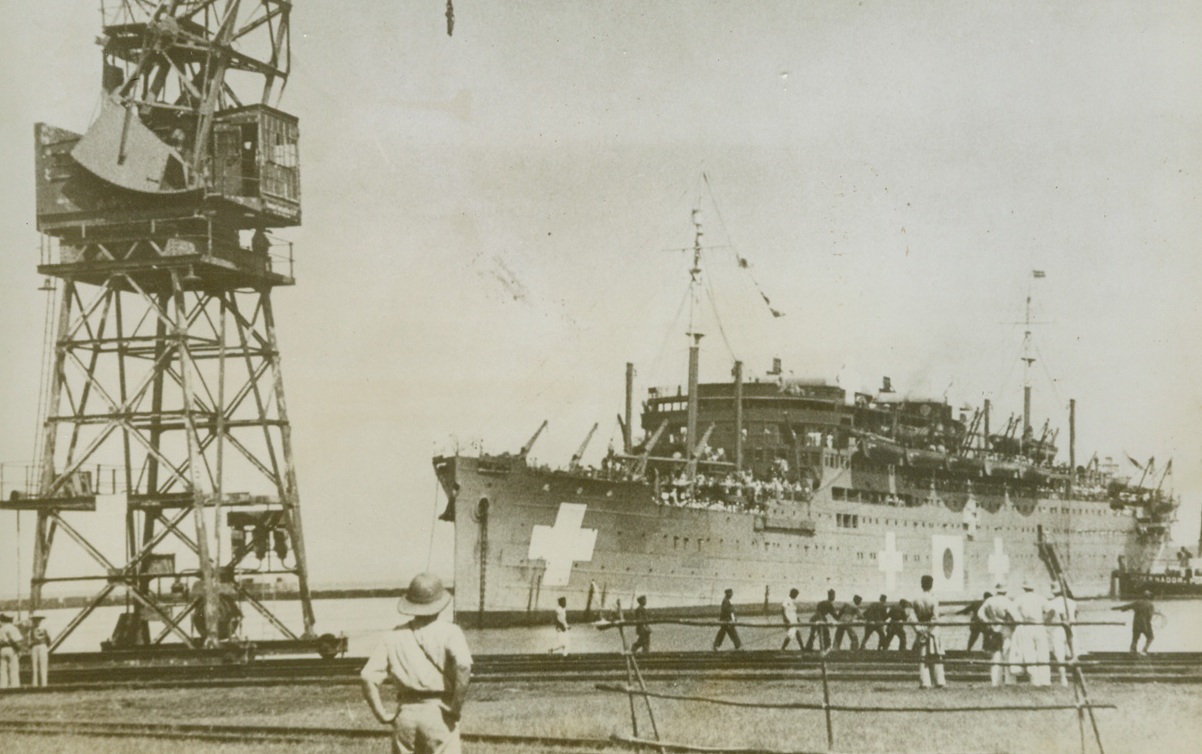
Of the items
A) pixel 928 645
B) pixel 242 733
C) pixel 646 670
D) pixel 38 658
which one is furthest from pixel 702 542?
pixel 242 733

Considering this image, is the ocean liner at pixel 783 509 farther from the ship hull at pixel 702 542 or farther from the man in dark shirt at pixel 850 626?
the man in dark shirt at pixel 850 626

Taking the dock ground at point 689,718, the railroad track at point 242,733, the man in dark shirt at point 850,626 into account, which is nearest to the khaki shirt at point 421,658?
the dock ground at point 689,718

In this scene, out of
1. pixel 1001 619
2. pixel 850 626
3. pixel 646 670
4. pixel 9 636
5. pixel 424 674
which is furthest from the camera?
pixel 9 636

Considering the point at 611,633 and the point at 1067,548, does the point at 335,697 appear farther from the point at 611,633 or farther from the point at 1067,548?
the point at 1067,548

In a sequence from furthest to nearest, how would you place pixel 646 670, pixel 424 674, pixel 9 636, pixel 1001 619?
pixel 9 636 < pixel 646 670 < pixel 1001 619 < pixel 424 674

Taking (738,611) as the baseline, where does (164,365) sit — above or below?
above

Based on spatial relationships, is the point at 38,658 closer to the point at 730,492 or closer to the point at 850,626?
the point at 850,626

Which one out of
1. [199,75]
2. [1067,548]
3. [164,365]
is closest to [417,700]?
[164,365]

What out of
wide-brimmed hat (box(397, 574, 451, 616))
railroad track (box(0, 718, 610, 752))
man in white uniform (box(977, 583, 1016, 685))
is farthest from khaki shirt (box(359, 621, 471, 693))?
man in white uniform (box(977, 583, 1016, 685))
